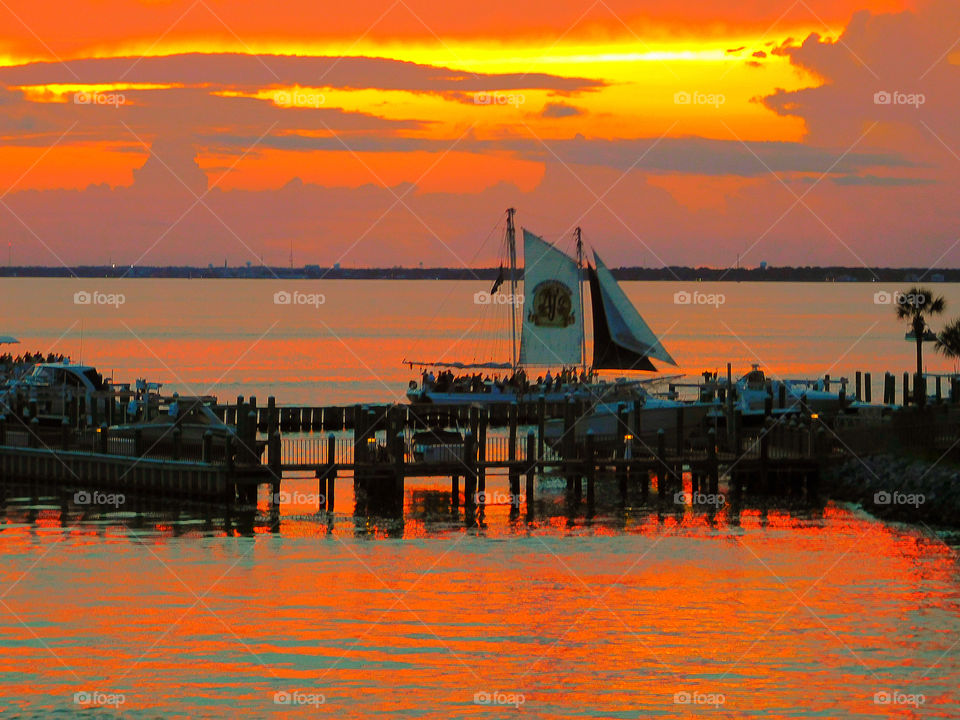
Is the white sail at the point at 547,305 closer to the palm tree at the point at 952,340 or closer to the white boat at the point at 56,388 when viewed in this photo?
the palm tree at the point at 952,340

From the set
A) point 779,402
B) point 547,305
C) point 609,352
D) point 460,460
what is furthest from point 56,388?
point 609,352

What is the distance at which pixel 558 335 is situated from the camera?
84.4 m

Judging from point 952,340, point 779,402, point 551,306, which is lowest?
point 779,402

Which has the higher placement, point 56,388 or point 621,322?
point 621,322

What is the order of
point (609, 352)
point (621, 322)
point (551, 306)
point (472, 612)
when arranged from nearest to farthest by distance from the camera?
point (472, 612) < point (609, 352) < point (621, 322) < point (551, 306)

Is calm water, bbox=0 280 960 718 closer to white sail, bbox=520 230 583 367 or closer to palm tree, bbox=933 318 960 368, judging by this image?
palm tree, bbox=933 318 960 368

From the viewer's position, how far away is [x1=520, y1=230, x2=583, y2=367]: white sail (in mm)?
84000

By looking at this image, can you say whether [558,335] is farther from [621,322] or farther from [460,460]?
[460,460]

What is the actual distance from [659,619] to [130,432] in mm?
22241

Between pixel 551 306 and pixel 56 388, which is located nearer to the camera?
pixel 56 388

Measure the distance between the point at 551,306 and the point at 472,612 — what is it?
50859 millimetres

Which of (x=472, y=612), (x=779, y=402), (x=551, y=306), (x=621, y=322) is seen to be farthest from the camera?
(x=551, y=306)

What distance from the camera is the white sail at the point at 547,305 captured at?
276 feet

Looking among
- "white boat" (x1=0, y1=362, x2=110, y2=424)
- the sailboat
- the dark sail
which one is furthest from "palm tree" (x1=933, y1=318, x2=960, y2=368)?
"white boat" (x1=0, y1=362, x2=110, y2=424)
